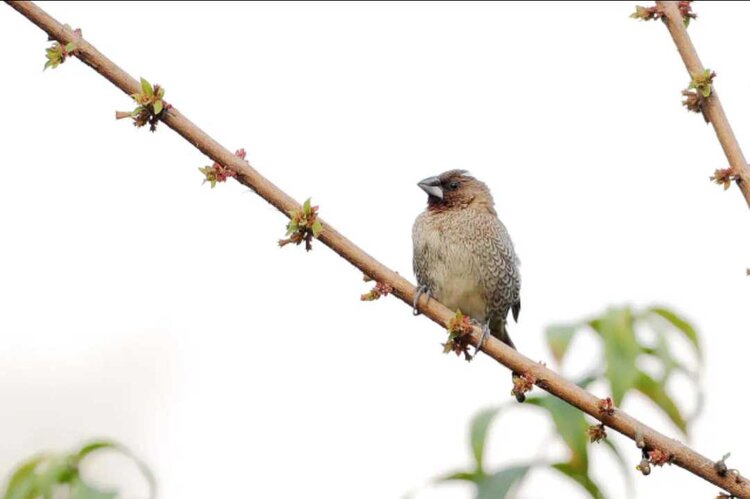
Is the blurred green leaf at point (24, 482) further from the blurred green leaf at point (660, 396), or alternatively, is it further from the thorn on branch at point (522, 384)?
the blurred green leaf at point (660, 396)

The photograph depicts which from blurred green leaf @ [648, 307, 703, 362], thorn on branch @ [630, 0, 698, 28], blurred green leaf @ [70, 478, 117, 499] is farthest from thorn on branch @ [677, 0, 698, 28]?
blurred green leaf @ [70, 478, 117, 499]

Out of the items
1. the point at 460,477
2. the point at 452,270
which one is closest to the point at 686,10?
the point at 460,477

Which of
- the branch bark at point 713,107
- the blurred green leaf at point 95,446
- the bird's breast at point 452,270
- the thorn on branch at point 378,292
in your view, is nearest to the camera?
the blurred green leaf at point 95,446

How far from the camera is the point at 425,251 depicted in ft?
17.0

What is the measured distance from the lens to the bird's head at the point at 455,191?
546 cm

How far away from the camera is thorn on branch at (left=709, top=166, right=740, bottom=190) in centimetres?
206

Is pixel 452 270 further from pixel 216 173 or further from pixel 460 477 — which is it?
pixel 460 477

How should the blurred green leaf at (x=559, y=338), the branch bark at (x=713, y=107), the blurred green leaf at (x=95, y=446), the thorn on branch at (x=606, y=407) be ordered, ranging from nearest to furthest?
the blurred green leaf at (x=95, y=446), the branch bark at (x=713, y=107), the thorn on branch at (x=606, y=407), the blurred green leaf at (x=559, y=338)

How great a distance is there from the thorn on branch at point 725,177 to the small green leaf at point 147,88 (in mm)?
1096

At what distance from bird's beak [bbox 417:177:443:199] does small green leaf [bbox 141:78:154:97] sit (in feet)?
10.7

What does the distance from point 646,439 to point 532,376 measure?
0.29m

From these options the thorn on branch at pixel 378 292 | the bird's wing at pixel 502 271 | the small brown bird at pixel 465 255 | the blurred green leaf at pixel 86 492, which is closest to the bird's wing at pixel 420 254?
the small brown bird at pixel 465 255

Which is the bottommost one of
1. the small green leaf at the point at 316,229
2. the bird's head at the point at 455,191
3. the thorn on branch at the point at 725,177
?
the thorn on branch at the point at 725,177

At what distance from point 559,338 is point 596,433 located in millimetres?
208
